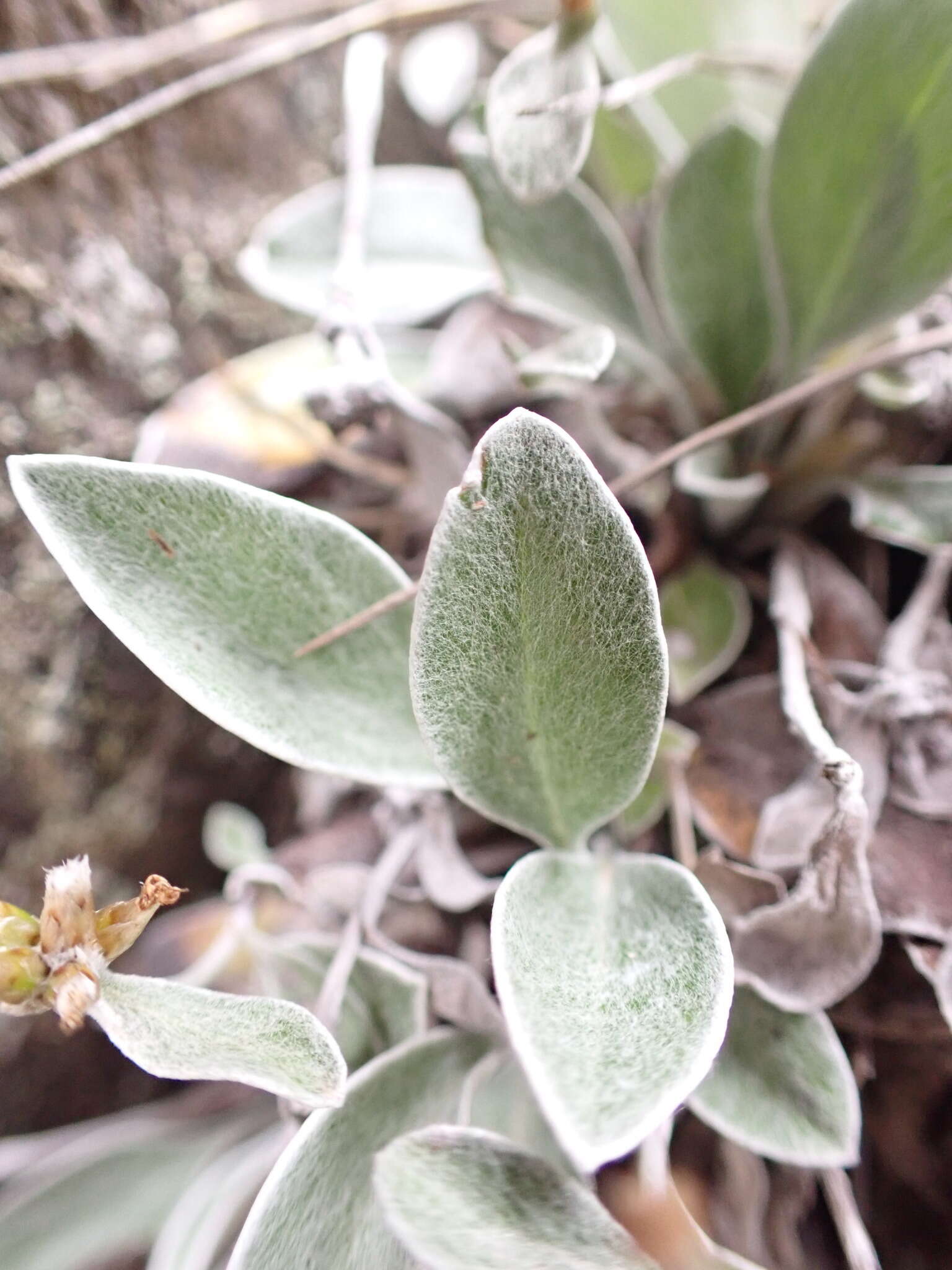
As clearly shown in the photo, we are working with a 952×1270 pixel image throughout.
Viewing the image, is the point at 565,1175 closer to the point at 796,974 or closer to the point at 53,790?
the point at 796,974

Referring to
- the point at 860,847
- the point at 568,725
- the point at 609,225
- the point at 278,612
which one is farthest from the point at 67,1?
the point at 860,847

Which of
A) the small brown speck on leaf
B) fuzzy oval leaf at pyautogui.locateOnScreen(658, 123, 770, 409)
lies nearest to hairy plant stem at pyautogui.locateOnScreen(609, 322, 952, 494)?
fuzzy oval leaf at pyautogui.locateOnScreen(658, 123, 770, 409)

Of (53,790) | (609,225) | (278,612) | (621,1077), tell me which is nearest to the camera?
Result: (621,1077)

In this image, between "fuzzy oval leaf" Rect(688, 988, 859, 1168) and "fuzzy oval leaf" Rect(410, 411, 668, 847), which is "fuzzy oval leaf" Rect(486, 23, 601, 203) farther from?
"fuzzy oval leaf" Rect(688, 988, 859, 1168)

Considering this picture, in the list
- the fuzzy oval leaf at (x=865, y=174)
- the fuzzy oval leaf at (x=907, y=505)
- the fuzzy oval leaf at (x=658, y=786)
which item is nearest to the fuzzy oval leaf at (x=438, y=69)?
the fuzzy oval leaf at (x=865, y=174)

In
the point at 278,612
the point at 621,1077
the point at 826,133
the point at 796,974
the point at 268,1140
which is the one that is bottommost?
the point at 268,1140

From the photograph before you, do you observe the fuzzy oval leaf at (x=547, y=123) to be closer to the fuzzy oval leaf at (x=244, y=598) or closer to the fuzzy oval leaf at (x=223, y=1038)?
the fuzzy oval leaf at (x=244, y=598)
